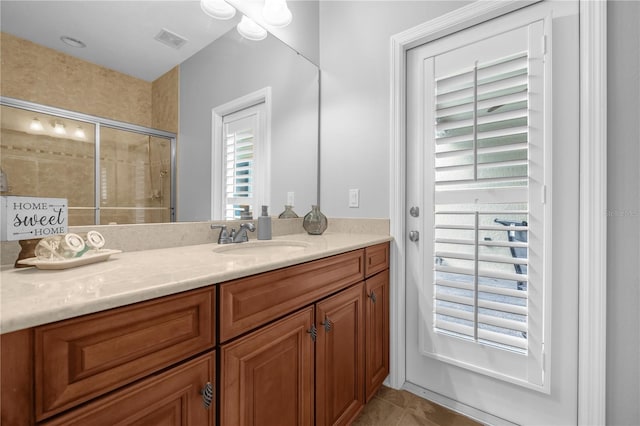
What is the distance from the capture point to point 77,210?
0.94 m

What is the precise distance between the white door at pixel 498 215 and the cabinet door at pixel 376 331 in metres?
0.17

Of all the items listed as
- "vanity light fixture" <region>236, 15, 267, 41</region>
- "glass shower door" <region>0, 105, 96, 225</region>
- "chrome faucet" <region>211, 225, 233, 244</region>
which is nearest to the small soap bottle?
"chrome faucet" <region>211, 225, 233, 244</region>

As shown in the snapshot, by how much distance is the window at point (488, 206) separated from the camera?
1291 millimetres

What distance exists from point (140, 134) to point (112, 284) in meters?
0.70

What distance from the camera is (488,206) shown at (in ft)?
4.60

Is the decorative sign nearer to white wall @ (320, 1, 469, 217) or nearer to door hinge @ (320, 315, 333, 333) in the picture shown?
door hinge @ (320, 315, 333, 333)

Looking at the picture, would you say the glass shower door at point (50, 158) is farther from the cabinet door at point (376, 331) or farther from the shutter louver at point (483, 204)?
the shutter louver at point (483, 204)

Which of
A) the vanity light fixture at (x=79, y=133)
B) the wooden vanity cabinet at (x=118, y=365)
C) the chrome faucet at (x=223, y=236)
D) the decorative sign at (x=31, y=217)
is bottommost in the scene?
the wooden vanity cabinet at (x=118, y=365)

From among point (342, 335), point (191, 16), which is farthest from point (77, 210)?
point (342, 335)

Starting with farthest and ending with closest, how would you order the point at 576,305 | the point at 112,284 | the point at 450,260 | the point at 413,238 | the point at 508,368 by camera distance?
the point at 413,238, the point at 450,260, the point at 508,368, the point at 576,305, the point at 112,284

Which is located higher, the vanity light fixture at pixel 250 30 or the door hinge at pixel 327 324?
the vanity light fixture at pixel 250 30

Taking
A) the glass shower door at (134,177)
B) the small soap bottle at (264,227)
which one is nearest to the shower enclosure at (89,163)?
the glass shower door at (134,177)

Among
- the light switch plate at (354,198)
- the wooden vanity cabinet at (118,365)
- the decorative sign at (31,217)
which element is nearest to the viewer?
the wooden vanity cabinet at (118,365)

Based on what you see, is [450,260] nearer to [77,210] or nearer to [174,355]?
[174,355]
